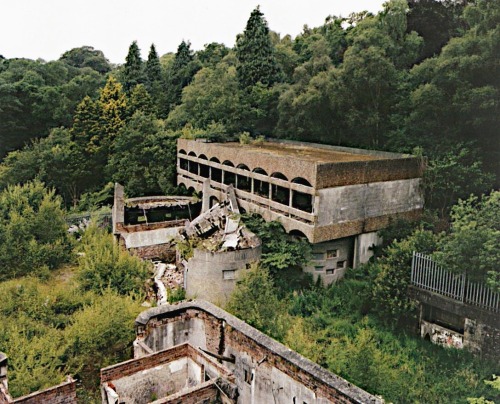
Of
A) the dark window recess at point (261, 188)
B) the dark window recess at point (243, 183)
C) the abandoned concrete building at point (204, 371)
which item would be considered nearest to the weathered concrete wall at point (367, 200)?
the dark window recess at point (261, 188)

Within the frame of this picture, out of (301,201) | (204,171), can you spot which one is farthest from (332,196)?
(204,171)

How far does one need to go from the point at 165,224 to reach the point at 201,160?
4.45 meters

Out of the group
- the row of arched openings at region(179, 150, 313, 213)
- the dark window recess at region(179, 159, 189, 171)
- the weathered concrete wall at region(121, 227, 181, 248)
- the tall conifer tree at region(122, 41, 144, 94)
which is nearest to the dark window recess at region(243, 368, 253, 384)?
the row of arched openings at region(179, 150, 313, 213)

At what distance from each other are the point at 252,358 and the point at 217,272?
8.13 metres

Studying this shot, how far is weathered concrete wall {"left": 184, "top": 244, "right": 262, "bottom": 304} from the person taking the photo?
60.7 ft

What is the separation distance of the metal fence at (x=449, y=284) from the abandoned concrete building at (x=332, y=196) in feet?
11.5

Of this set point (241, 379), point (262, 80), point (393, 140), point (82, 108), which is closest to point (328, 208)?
point (393, 140)

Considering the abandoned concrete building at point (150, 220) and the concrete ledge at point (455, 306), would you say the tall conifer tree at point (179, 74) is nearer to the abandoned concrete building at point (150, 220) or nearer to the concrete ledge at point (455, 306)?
the abandoned concrete building at point (150, 220)

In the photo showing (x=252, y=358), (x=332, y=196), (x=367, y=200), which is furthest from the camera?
(x=367, y=200)

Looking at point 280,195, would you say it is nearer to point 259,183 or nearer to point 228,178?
point 259,183

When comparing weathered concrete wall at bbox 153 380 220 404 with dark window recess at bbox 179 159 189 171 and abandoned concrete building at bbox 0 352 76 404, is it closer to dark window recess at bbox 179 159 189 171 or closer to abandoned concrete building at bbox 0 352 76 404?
abandoned concrete building at bbox 0 352 76 404

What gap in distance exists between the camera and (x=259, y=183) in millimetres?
22938

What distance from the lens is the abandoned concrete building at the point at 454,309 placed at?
14.4 meters

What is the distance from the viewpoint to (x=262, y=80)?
33281 millimetres
